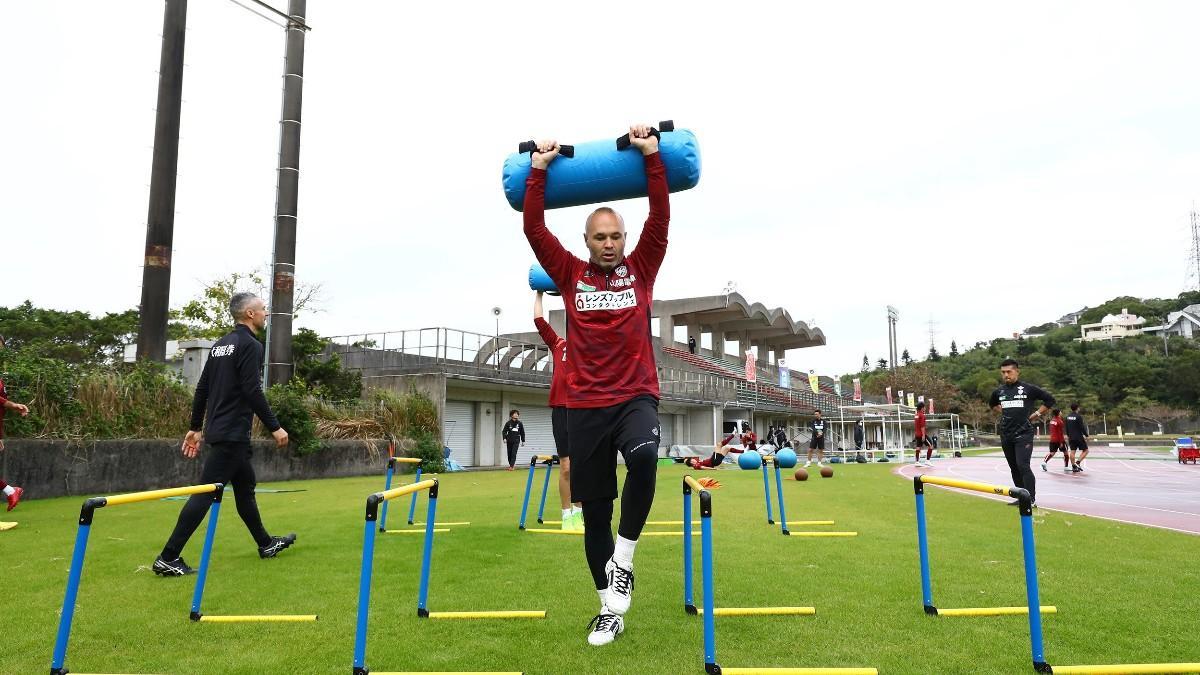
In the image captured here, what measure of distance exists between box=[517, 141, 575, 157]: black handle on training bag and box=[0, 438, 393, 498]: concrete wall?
10.6 m

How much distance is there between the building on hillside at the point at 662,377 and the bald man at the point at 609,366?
0.24 m

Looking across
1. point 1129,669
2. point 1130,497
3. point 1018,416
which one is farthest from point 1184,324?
point 1129,669

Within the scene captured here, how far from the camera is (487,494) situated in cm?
1198

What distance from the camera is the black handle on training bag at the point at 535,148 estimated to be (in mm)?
3672

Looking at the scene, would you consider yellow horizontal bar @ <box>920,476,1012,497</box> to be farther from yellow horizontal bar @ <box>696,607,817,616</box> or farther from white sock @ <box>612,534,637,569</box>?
white sock @ <box>612,534,637,569</box>

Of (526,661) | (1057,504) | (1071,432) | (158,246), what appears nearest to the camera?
(526,661)

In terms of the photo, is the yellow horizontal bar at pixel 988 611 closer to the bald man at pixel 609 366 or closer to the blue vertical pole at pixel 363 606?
the bald man at pixel 609 366

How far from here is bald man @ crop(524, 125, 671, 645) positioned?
3381 millimetres

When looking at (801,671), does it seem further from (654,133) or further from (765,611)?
(654,133)

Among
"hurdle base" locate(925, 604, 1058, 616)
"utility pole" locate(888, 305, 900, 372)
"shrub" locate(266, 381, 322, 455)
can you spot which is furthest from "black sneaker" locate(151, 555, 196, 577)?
"utility pole" locate(888, 305, 900, 372)

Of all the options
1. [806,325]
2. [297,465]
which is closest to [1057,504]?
[297,465]

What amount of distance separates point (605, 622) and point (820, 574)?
2.18 meters

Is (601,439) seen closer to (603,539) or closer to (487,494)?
(603,539)

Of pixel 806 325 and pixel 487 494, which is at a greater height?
pixel 806 325
